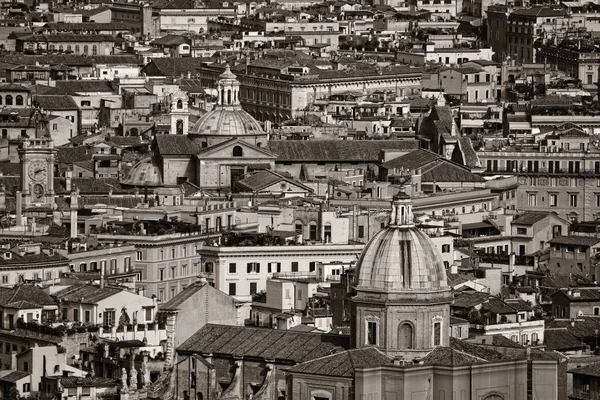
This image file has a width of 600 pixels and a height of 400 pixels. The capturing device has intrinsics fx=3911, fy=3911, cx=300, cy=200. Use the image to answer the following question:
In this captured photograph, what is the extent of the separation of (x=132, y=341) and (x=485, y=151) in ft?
150

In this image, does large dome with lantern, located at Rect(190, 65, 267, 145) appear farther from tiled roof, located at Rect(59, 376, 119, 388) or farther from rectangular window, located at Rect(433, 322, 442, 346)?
rectangular window, located at Rect(433, 322, 442, 346)

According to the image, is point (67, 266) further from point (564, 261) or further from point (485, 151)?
point (485, 151)

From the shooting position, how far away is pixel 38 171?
123 m

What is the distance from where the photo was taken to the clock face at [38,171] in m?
123

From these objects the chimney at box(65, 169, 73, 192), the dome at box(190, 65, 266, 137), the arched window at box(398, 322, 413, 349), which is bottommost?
the chimney at box(65, 169, 73, 192)

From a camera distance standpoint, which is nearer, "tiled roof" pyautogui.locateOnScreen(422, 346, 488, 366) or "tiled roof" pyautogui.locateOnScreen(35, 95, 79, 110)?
"tiled roof" pyautogui.locateOnScreen(422, 346, 488, 366)

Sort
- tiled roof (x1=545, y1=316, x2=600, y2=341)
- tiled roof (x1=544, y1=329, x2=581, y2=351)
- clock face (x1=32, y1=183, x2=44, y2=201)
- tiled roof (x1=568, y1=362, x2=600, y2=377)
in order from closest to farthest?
tiled roof (x1=568, y1=362, x2=600, y2=377)
tiled roof (x1=544, y1=329, x2=581, y2=351)
tiled roof (x1=545, y1=316, x2=600, y2=341)
clock face (x1=32, y1=183, x2=44, y2=201)

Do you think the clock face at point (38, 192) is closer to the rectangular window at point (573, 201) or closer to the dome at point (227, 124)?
the dome at point (227, 124)

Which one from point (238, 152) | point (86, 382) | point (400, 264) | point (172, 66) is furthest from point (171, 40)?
point (400, 264)

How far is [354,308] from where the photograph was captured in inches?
3152

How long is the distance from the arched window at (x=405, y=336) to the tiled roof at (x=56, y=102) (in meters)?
74.5

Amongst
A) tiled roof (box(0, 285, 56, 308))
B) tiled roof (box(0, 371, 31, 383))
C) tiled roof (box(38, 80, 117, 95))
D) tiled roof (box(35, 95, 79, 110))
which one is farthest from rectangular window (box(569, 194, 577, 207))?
tiled roof (box(0, 371, 31, 383))

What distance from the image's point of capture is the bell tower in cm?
13750

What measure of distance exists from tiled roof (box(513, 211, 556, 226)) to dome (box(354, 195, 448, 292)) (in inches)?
1572
